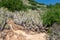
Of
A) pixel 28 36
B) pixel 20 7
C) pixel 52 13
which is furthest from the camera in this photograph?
pixel 20 7

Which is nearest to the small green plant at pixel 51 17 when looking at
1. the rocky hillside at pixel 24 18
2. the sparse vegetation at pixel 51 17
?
the sparse vegetation at pixel 51 17

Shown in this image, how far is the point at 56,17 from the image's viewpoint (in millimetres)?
9492

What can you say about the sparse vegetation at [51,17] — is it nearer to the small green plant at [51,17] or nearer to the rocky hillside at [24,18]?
the small green plant at [51,17]

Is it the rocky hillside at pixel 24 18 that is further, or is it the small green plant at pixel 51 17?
the small green plant at pixel 51 17

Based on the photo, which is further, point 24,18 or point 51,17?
point 51,17

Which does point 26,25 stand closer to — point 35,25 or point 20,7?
point 35,25

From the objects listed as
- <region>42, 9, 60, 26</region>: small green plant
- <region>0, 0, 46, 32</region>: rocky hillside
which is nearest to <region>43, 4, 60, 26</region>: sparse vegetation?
<region>42, 9, 60, 26</region>: small green plant

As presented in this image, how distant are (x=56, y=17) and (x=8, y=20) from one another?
158 cm

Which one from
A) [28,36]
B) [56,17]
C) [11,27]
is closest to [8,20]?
[11,27]

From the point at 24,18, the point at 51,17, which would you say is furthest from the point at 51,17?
the point at 24,18

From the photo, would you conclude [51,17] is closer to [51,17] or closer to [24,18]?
[51,17]

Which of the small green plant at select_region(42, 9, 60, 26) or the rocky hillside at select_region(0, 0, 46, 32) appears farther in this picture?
the small green plant at select_region(42, 9, 60, 26)

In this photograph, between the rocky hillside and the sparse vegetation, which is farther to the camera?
the sparse vegetation

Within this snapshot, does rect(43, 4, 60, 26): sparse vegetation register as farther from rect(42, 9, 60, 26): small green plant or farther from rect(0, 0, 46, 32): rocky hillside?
rect(0, 0, 46, 32): rocky hillside
